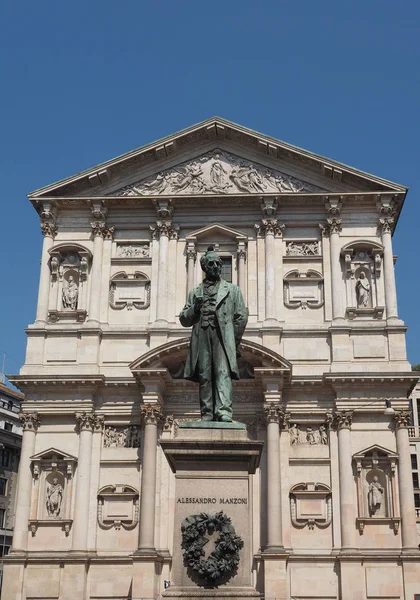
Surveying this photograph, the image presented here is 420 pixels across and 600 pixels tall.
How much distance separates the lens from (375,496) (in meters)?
26.8

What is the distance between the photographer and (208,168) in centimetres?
3103

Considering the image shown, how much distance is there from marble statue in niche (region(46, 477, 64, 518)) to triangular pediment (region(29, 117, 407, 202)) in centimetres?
1002

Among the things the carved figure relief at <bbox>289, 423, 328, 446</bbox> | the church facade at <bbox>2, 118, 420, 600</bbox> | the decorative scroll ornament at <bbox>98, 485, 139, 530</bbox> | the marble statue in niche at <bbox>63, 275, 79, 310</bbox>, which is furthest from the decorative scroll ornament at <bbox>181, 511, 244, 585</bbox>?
the marble statue in niche at <bbox>63, 275, 79, 310</bbox>

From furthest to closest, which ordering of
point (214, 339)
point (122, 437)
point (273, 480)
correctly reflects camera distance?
point (122, 437)
point (273, 480)
point (214, 339)

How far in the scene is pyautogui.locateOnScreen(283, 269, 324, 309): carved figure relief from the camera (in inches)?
1155

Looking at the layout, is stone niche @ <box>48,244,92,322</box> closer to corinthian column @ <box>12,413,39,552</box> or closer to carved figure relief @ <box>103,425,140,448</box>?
corinthian column @ <box>12,413,39,552</box>

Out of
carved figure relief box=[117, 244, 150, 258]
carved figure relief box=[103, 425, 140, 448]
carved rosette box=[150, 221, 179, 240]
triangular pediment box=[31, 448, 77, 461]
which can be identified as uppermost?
carved rosette box=[150, 221, 179, 240]

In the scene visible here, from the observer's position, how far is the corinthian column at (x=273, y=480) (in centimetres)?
2584

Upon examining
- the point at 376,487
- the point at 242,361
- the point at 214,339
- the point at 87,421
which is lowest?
the point at 214,339

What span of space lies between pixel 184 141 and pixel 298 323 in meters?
7.88

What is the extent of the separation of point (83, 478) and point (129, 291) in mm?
6591

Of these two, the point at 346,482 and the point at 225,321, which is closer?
the point at 225,321

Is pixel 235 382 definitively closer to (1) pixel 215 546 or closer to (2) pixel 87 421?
(2) pixel 87 421

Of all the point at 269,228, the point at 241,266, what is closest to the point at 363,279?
the point at 269,228
